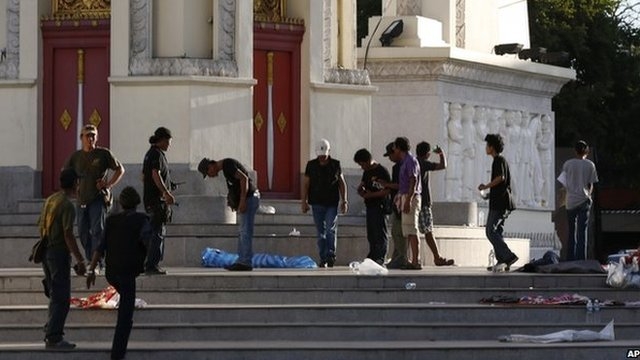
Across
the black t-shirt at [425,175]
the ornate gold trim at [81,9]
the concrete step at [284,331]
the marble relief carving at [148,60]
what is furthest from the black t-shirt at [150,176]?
the ornate gold trim at [81,9]

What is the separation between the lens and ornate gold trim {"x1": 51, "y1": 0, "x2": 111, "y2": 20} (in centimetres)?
3303

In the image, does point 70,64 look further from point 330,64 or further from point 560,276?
point 560,276

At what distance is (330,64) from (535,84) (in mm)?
13016

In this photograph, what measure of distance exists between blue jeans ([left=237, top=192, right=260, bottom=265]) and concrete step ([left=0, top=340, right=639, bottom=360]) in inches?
170

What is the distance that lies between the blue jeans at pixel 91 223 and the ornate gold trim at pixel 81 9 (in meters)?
6.00

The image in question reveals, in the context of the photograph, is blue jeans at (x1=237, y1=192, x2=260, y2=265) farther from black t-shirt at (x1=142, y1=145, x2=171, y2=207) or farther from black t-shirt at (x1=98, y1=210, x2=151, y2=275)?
black t-shirt at (x1=98, y1=210, x2=151, y2=275)

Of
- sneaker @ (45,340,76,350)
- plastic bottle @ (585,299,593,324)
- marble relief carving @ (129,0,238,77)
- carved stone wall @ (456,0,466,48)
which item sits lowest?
sneaker @ (45,340,76,350)

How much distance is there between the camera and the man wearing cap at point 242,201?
28078 millimetres

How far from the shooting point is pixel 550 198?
4803 centimetres

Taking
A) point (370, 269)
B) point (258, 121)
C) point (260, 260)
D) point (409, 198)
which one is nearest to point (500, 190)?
point (409, 198)

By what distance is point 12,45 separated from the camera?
3309 cm

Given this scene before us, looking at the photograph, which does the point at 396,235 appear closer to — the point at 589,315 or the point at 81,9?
the point at 589,315

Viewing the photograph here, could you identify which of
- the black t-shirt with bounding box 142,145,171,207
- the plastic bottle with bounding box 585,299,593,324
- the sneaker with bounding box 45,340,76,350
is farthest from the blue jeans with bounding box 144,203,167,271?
the plastic bottle with bounding box 585,299,593,324

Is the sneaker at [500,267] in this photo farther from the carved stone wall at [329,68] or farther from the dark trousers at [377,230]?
the carved stone wall at [329,68]
